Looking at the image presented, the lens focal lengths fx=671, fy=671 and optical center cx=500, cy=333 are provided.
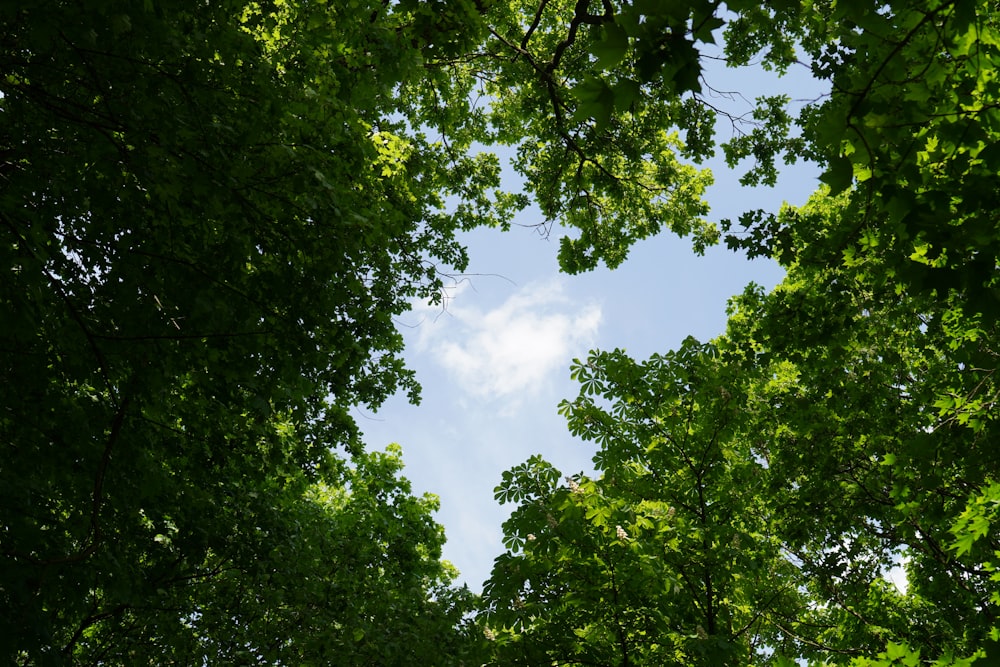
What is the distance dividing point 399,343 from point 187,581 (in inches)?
173

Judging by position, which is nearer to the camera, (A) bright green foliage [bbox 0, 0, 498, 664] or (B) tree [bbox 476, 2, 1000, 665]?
(B) tree [bbox 476, 2, 1000, 665]

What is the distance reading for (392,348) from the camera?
10438 mm

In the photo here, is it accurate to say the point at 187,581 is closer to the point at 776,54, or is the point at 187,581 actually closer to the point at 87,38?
the point at 87,38

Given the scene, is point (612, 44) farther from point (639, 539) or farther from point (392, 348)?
point (392, 348)

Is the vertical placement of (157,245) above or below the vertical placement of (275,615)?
above

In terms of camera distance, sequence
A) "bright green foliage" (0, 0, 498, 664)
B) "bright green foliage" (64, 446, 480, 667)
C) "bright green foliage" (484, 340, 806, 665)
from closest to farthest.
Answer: "bright green foliage" (0, 0, 498, 664) → "bright green foliage" (484, 340, 806, 665) → "bright green foliage" (64, 446, 480, 667)

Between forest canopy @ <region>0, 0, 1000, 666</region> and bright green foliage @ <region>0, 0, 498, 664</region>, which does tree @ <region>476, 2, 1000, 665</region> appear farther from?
bright green foliage @ <region>0, 0, 498, 664</region>

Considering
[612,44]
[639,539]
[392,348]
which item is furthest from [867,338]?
[612,44]

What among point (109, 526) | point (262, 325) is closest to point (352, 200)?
point (262, 325)

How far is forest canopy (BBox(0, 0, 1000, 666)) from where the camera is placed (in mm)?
3545

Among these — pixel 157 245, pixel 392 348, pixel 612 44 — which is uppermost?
pixel 392 348

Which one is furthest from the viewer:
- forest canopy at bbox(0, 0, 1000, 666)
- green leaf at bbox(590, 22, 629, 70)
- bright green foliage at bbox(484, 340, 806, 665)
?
bright green foliage at bbox(484, 340, 806, 665)

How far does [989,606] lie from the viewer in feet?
27.5

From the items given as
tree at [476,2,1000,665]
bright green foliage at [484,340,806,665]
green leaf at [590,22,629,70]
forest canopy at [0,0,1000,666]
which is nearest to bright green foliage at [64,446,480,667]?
forest canopy at [0,0,1000,666]
